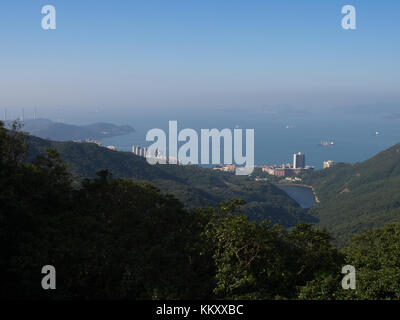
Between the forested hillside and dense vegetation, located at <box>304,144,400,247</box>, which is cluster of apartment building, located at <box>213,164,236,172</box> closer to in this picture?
dense vegetation, located at <box>304,144,400,247</box>

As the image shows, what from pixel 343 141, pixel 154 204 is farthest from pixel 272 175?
pixel 154 204

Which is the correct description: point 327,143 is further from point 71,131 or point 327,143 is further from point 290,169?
point 71,131

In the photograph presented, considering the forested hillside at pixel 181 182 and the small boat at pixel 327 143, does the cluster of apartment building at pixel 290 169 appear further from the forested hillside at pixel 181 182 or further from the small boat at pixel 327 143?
the small boat at pixel 327 143

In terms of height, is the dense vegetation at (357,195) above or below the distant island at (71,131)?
below

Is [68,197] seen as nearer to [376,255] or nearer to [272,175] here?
[376,255]

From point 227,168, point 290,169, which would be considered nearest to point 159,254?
point 290,169

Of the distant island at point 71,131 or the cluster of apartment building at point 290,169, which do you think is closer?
the cluster of apartment building at point 290,169

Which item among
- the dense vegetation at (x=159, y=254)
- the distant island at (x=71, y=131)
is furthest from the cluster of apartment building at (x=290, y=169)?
the dense vegetation at (x=159, y=254)
